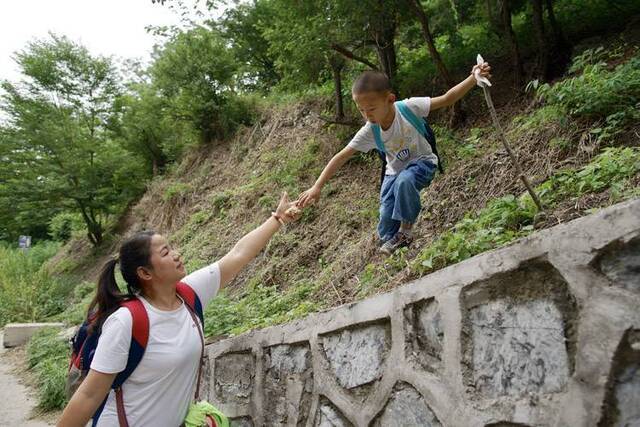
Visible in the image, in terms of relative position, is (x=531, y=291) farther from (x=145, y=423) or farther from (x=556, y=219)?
(x=145, y=423)

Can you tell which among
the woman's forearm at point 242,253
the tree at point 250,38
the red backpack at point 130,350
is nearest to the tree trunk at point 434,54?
the woman's forearm at point 242,253

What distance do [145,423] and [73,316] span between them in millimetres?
9567

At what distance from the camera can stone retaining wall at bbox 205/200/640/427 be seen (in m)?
1.21

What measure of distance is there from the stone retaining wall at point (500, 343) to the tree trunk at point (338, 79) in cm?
529

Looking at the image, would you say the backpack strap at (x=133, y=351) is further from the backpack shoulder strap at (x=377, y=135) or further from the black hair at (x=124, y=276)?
the backpack shoulder strap at (x=377, y=135)

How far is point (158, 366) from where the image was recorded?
219 cm

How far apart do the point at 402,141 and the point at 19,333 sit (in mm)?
10057

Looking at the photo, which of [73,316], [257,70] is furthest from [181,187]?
[257,70]

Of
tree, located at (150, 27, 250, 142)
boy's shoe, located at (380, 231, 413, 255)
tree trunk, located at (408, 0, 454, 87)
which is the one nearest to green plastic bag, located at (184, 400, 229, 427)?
boy's shoe, located at (380, 231, 413, 255)

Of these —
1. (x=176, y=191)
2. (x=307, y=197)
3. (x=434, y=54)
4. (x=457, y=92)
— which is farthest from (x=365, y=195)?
(x=176, y=191)

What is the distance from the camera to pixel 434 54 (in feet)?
19.4

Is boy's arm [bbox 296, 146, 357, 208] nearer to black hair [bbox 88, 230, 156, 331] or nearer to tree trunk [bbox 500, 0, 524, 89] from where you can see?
black hair [bbox 88, 230, 156, 331]

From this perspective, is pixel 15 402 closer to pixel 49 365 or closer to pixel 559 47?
pixel 49 365

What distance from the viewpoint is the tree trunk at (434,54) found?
5781mm
